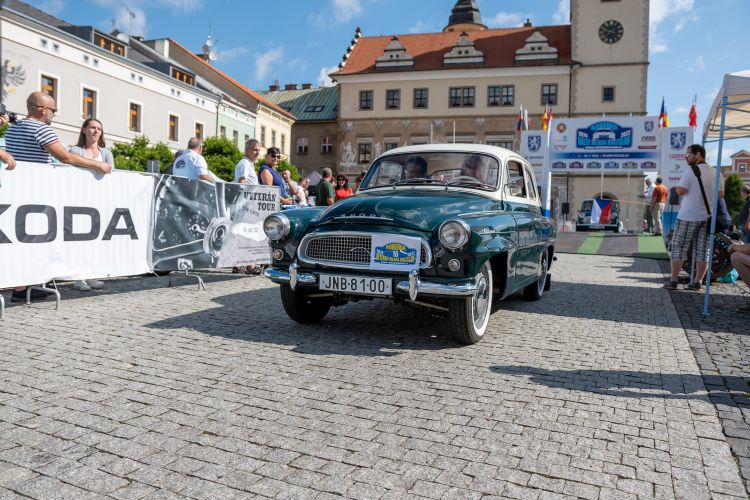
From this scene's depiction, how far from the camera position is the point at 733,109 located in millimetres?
7020

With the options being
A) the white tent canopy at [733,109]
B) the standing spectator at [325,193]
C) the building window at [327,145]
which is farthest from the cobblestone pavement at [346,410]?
the building window at [327,145]

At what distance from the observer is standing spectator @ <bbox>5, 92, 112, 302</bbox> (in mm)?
6418

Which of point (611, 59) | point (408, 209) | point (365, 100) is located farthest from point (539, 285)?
point (365, 100)

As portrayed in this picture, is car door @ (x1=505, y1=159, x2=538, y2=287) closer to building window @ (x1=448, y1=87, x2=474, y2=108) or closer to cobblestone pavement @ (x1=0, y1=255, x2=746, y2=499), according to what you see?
cobblestone pavement @ (x1=0, y1=255, x2=746, y2=499)

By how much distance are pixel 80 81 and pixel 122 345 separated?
29.6 meters

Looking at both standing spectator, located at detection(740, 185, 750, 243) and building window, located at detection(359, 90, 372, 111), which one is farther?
building window, located at detection(359, 90, 372, 111)

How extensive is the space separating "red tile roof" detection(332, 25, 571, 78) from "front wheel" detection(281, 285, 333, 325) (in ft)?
158

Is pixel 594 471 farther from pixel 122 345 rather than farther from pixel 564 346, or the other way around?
pixel 122 345

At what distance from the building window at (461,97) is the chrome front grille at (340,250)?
48425mm

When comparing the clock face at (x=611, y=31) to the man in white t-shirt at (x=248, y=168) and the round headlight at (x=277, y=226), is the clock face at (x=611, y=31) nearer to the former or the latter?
the man in white t-shirt at (x=248, y=168)

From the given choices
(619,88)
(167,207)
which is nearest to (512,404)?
(167,207)

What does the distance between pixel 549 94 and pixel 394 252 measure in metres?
48.5

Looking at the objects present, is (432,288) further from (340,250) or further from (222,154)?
(222,154)

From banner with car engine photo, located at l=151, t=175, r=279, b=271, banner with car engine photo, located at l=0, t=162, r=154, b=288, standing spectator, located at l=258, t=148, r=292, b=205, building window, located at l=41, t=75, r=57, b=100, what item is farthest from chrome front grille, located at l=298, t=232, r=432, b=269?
building window, located at l=41, t=75, r=57, b=100
